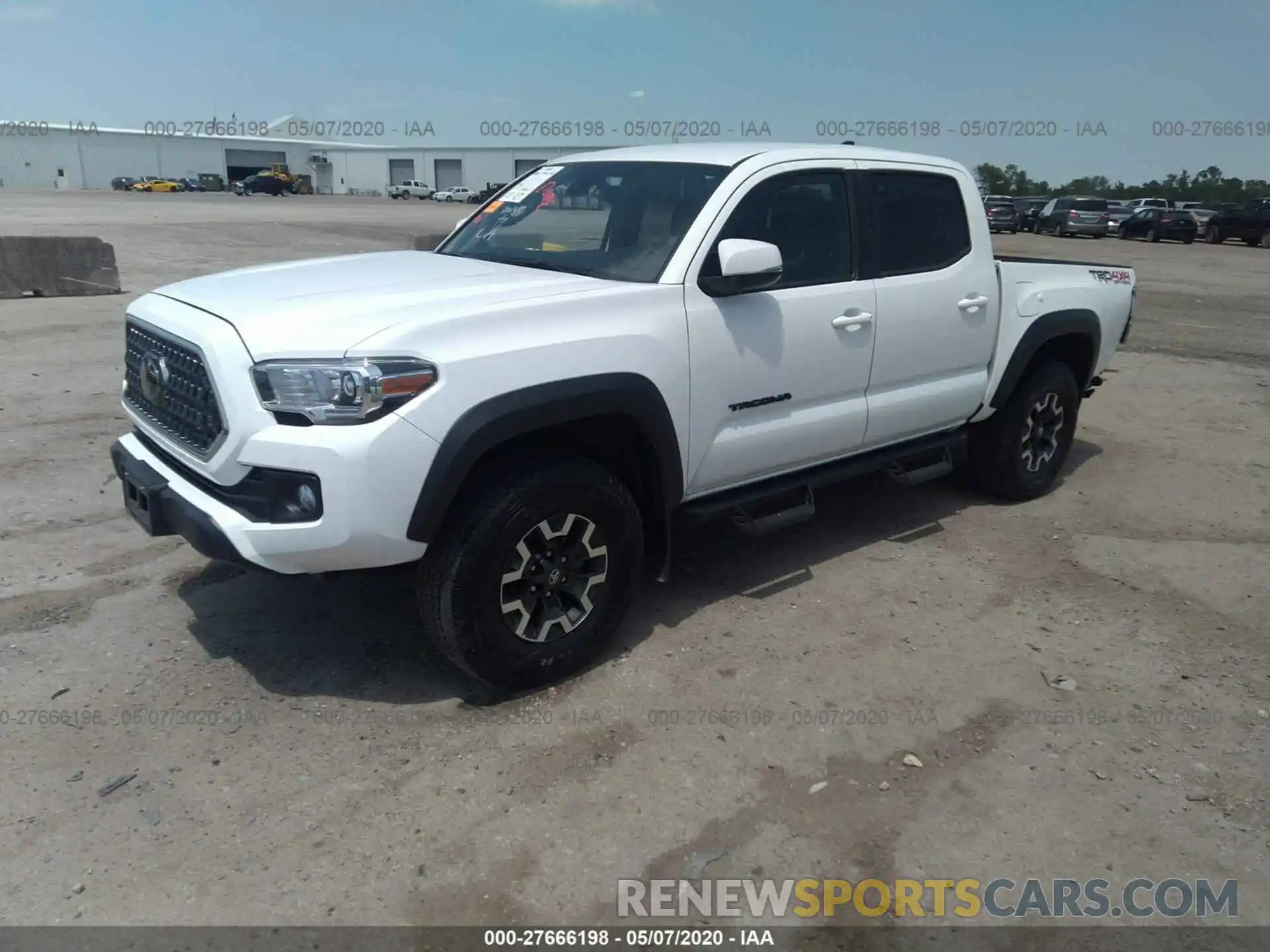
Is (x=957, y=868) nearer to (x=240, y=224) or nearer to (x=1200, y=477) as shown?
Answer: (x=1200, y=477)

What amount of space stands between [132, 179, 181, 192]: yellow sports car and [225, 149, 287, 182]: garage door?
2423cm

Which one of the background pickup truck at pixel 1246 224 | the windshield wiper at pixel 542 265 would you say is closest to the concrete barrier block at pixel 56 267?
the windshield wiper at pixel 542 265

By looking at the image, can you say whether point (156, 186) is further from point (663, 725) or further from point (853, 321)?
point (663, 725)

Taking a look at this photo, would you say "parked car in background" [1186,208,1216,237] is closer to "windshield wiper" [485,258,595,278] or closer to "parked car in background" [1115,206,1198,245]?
"parked car in background" [1115,206,1198,245]

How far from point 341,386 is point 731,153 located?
219cm

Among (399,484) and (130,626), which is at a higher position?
(399,484)

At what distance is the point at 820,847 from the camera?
9.54 feet

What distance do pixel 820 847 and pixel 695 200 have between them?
2565mm

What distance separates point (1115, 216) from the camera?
36.5m

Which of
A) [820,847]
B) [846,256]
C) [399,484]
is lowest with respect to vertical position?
[820,847]

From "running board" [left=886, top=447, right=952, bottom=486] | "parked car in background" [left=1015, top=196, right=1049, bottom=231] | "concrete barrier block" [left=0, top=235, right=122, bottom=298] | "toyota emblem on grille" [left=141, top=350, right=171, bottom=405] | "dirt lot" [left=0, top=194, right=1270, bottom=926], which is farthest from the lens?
"parked car in background" [left=1015, top=196, right=1049, bottom=231]

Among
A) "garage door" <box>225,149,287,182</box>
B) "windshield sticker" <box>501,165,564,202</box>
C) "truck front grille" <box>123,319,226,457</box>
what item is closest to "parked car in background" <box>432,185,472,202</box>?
"garage door" <box>225,149,287,182</box>

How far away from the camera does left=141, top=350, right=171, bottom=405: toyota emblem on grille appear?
3570 millimetres

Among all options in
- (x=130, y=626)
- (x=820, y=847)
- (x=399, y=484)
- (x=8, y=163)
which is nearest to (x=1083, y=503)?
(x=820, y=847)
